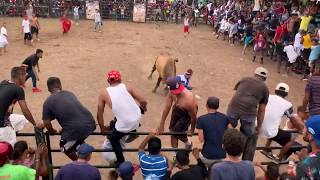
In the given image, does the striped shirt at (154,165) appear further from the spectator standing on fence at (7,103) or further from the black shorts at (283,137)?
the black shorts at (283,137)

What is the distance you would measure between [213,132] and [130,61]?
475 inches

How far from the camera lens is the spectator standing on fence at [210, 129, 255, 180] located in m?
3.84

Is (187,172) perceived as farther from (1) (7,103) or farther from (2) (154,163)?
(1) (7,103)

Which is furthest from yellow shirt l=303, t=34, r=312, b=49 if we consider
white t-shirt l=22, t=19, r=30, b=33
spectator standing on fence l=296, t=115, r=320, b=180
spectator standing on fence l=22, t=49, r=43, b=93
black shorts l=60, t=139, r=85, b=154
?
spectator standing on fence l=296, t=115, r=320, b=180

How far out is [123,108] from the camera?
18.3ft

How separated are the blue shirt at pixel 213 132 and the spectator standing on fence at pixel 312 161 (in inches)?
61.3

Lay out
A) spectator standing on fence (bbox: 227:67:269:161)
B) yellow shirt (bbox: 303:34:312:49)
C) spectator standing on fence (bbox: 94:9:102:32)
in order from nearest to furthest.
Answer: spectator standing on fence (bbox: 227:67:269:161) < yellow shirt (bbox: 303:34:312:49) < spectator standing on fence (bbox: 94:9:102:32)

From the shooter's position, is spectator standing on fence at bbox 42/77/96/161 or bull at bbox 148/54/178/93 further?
bull at bbox 148/54/178/93

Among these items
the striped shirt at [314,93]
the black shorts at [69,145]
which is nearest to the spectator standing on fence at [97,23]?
the striped shirt at [314,93]

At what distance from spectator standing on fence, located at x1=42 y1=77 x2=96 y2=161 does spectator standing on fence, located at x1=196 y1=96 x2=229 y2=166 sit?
144cm

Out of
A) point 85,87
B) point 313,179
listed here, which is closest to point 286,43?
point 85,87

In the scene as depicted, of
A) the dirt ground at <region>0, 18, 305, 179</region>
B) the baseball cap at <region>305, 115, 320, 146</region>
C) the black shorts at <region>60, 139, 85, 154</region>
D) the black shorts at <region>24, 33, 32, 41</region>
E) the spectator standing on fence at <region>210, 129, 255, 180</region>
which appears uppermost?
the baseball cap at <region>305, 115, 320, 146</region>

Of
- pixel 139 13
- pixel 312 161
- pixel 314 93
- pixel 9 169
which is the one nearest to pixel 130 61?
pixel 139 13

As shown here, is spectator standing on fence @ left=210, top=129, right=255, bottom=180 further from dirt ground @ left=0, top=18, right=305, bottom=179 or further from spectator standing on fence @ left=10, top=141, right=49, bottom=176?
dirt ground @ left=0, top=18, right=305, bottom=179
